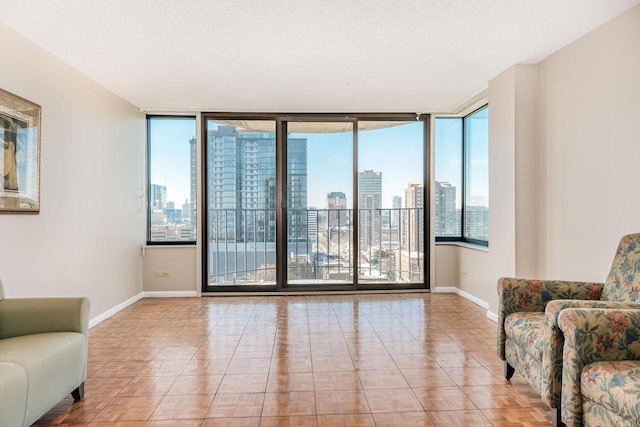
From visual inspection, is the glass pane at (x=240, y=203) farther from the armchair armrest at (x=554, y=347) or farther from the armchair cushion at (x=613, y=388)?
the armchair cushion at (x=613, y=388)

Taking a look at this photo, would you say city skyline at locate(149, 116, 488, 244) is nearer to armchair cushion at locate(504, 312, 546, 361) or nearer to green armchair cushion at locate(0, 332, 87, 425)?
armchair cushion at locate(504, 312, 546, 361)

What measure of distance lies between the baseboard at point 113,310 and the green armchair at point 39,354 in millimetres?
1745

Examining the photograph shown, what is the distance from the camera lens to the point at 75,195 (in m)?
3.64

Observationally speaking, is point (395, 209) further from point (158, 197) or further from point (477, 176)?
point (158, 197)

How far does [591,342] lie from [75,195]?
4066 mm

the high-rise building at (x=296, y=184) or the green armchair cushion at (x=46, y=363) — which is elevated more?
the high-rise building at (x=296, y=184)

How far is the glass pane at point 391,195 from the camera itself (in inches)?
215

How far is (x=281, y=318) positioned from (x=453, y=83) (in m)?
3.11

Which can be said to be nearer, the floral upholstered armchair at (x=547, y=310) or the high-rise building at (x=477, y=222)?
the floral upholstered armchair at (x=547, y=310)

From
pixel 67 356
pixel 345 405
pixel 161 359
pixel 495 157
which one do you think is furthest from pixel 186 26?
pixel 495 157

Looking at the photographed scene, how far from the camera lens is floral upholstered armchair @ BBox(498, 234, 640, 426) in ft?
6.37

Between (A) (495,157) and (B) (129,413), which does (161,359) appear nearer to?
(B) (129,413)

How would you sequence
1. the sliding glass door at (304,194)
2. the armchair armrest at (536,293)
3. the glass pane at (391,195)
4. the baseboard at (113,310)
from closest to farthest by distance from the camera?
the armchair armrest at (536,293) < the baseboard at (113,310) < the sliding glass door at (304,194) < the glass pane at (391,195)

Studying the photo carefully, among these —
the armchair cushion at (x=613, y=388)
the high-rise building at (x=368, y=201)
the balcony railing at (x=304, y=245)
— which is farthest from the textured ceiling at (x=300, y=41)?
the armchair cushion at (x=613, y=388)
